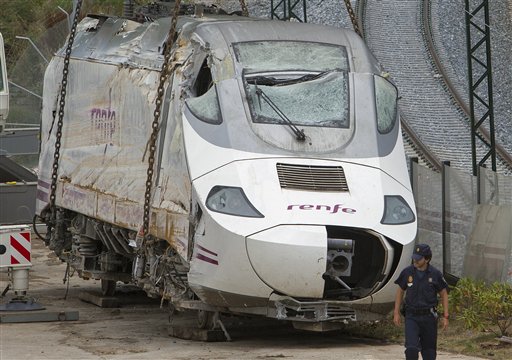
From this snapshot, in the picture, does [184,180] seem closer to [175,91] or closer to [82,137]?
[175,91]

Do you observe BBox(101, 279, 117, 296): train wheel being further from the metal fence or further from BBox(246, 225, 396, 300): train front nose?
BBox(246, 225, 396, 300): train front nose

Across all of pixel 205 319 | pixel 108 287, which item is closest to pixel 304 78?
pixel 205 319

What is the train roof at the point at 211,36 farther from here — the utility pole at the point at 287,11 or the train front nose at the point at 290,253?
the utility pole at the point at 287,11

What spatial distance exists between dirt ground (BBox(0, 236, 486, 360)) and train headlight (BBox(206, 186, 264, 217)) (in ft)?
5.03

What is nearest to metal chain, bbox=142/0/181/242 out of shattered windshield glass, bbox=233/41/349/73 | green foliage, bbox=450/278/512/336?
shattered windshield glass, bbox=233/41/349/73

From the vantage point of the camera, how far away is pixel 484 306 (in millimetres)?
16156

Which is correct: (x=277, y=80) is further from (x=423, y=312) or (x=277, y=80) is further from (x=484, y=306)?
(x=423, y=312)

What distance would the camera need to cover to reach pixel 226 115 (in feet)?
52.3

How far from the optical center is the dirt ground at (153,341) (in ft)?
50.4

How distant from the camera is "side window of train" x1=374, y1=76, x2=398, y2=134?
16.5 meters

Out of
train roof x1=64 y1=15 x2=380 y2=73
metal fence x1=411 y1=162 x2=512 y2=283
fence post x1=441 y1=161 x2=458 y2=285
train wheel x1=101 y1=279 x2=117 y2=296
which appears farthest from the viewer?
train wheel x1=101 y1=279 x2=117 y2=296

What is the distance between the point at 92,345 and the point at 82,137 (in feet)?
13.2

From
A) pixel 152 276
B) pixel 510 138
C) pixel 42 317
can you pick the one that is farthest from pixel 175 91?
pixel 510 138

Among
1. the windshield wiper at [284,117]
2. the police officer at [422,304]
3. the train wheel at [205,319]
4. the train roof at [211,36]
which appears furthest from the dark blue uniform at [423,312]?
the train roof at [211,36]
